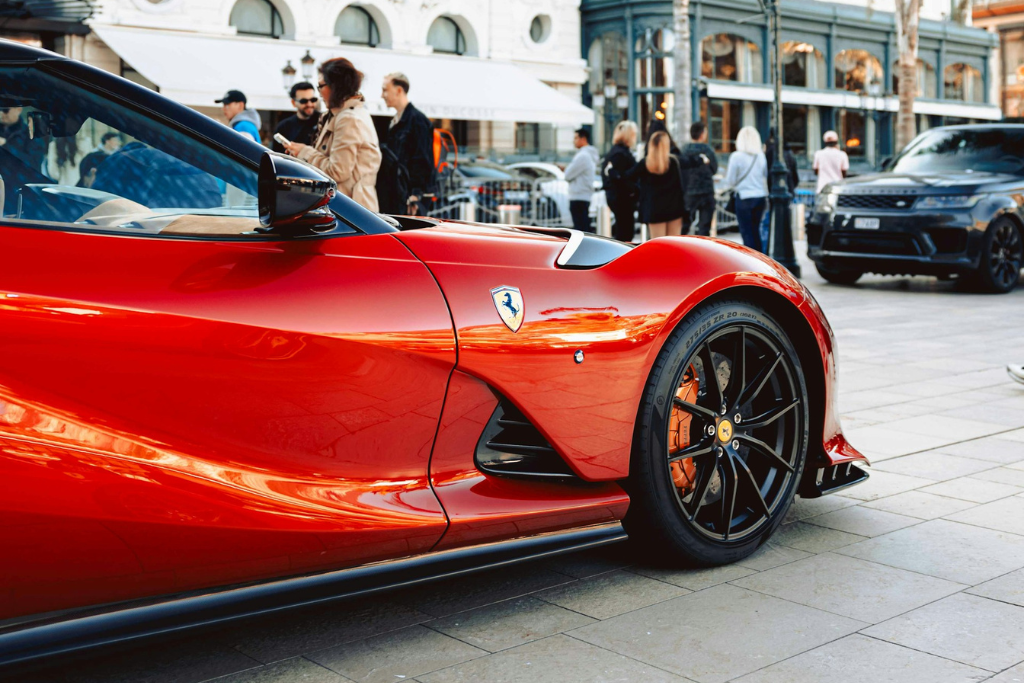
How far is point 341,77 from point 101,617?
4.91 m

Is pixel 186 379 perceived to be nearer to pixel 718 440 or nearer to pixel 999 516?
pixel 718 440

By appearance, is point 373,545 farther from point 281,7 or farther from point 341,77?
point 281,7

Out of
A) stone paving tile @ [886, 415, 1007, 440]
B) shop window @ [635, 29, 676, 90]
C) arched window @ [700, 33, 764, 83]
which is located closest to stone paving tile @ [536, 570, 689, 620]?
stone paving tile @ [886, 415, 1007, 440]

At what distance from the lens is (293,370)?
8.14ft

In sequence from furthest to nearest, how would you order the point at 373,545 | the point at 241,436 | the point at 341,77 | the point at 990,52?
the point at 990,52 → the point at 341,77 → the point at 373,545 → the point at 241,436

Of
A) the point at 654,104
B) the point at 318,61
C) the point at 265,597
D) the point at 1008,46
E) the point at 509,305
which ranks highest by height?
the point at 1008,46

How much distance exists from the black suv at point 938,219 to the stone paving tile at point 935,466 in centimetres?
697

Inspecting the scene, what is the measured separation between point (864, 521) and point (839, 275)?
951 cm

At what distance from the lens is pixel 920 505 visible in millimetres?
4078

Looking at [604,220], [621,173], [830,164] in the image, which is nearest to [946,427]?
[621,173]

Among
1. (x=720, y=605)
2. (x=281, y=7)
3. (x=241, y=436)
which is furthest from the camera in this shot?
(x=281, y=7)

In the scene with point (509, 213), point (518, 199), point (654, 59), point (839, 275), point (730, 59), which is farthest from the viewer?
point (730, 59)

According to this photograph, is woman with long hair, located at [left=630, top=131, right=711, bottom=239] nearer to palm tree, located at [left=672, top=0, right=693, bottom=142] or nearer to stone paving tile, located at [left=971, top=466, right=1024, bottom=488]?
stone paving tile, located at [left=971, top=466, right=1024, bottom=488]

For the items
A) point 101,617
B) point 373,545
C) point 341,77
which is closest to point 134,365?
point 101,617
